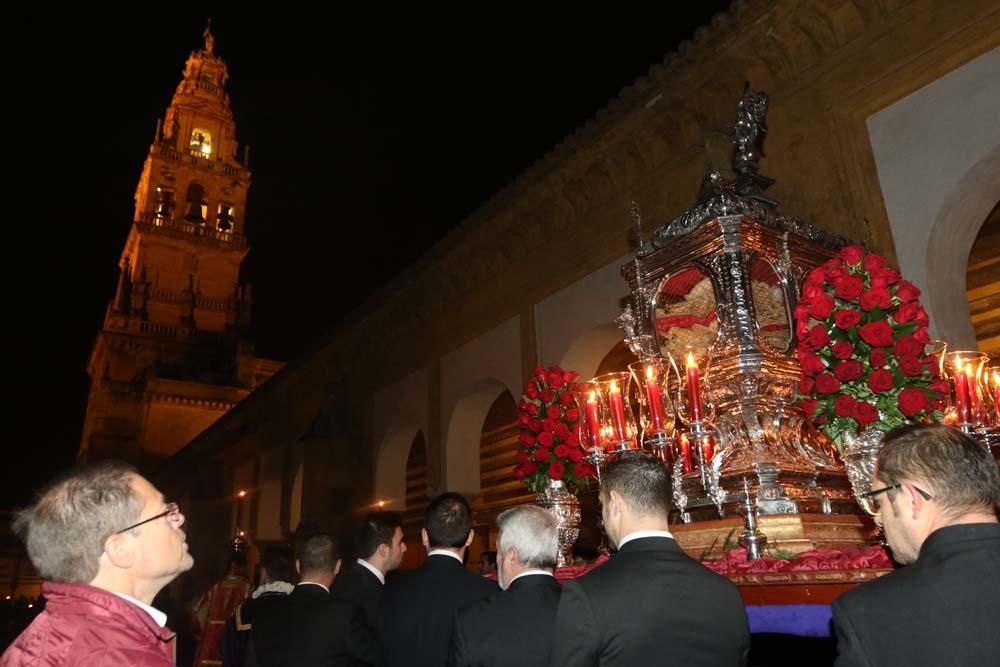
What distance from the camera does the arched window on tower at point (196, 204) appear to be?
43.6 metres

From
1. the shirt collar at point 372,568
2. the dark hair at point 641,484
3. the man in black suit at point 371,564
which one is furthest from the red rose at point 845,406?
the shirt collar at point 372,568

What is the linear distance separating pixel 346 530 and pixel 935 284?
41.1 feet

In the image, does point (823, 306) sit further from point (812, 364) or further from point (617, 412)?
point (617, 412)

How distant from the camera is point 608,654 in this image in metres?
2.26

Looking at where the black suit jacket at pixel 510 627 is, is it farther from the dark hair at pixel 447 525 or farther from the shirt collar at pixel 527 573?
the dark hair at pixel 447 525

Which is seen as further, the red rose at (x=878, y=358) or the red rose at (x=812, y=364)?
the red rose at (x=812, y=364)

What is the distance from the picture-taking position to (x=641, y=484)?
2604mm

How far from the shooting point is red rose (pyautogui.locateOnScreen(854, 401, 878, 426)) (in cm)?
375

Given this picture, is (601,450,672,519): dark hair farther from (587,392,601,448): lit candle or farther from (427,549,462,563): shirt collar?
(587,392,601,448): lit candle

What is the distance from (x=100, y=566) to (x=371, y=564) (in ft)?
10.1

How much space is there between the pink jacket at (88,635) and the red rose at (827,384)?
3391 mm

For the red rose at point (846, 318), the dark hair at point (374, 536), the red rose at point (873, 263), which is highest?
the red rose at point (873, 263)

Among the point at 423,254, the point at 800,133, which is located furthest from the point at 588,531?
the point at 800,133

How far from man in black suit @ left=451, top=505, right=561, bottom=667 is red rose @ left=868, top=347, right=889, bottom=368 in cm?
208
